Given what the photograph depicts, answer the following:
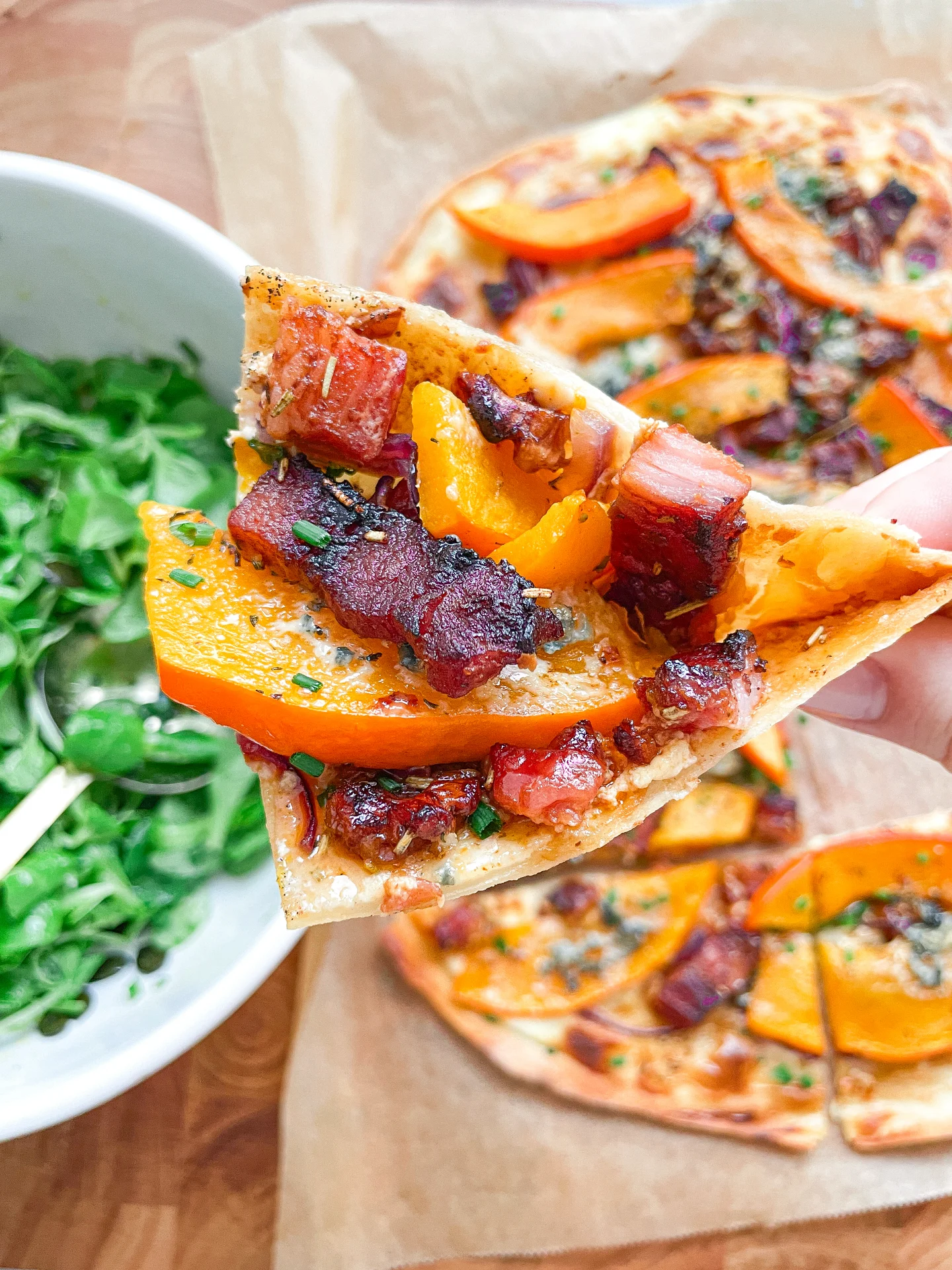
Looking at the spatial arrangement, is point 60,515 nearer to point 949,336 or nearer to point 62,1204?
point 62,1204

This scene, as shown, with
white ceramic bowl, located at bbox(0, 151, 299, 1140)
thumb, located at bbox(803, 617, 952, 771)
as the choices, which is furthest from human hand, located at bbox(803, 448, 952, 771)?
white ceramic bowl, located at bbox(0, 151, 299, 1140)

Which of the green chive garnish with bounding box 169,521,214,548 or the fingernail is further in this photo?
the fingernail

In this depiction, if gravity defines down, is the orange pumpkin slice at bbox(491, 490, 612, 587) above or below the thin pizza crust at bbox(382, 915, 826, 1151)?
above

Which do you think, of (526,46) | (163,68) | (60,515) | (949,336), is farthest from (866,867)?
(163,68)

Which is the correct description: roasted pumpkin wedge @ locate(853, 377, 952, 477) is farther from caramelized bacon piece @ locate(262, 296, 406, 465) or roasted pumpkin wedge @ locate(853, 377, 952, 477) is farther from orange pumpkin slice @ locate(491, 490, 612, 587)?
caramelized bacon piece @ locate(262, 296, 406, 465)

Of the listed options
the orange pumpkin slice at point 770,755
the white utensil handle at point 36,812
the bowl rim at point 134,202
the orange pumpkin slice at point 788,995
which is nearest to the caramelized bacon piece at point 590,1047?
the orange pumpkin slice at point 788,995

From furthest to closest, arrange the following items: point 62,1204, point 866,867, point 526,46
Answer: point 526,46 → point 866,867 → point 62,1204

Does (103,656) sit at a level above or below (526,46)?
below

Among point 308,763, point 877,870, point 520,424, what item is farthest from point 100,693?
point 877,870
